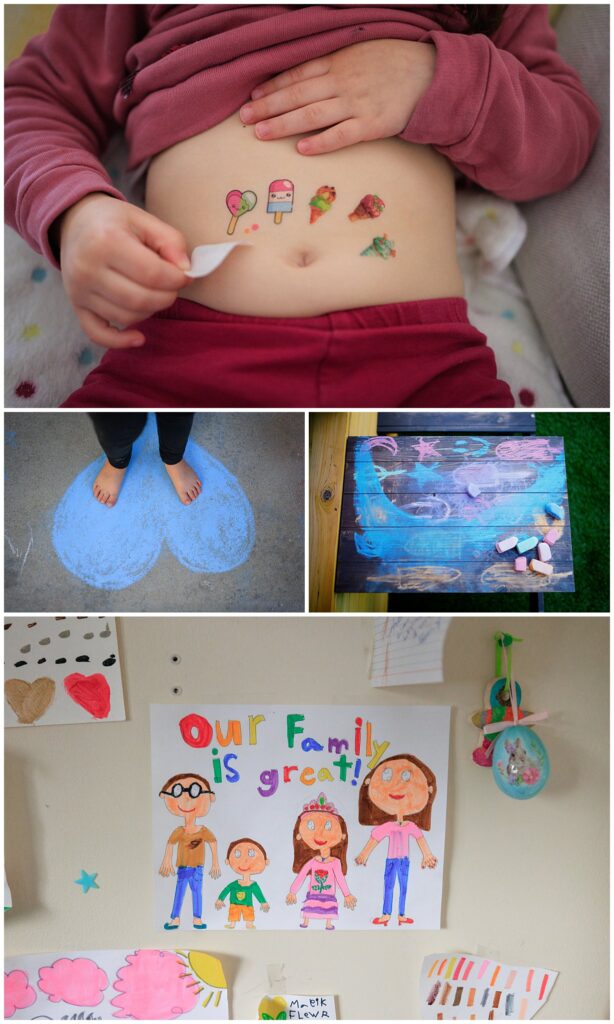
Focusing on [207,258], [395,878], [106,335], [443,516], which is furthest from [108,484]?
[395,878]

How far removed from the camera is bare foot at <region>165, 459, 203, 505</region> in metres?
0.79

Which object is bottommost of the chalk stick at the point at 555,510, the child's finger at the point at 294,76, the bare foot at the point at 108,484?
the chalk stick at the point at 555,510

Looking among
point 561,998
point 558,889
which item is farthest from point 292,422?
point 561,998

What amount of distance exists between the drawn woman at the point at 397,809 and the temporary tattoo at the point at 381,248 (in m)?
0.59

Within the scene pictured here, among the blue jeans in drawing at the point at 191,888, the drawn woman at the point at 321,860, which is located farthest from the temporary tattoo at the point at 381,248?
the blue jeans in drawing at the point at 191,888

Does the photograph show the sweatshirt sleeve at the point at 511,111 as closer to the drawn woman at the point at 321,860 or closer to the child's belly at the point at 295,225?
the child's belly at the point at 295,225

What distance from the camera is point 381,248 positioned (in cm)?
83

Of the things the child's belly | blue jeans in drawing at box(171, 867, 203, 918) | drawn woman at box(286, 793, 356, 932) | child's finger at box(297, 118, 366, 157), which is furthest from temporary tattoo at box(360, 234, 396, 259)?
blue jeans in drawing at box(171, 867, 203, 918)

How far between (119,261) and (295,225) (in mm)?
205

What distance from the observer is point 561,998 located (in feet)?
2.96

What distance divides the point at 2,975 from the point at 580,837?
0.71 m

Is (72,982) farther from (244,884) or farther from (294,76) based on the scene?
(294,76)

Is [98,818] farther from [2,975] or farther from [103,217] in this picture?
[103,217]

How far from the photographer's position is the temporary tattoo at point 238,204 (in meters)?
0.82
